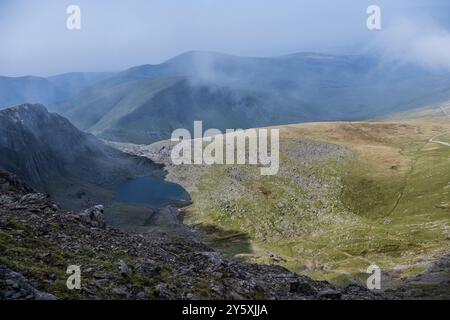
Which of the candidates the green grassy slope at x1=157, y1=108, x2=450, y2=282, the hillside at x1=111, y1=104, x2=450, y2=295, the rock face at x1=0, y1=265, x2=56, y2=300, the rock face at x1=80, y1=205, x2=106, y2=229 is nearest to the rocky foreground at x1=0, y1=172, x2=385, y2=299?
the rock face at x1=0, y1=265, x2=56, y2=300

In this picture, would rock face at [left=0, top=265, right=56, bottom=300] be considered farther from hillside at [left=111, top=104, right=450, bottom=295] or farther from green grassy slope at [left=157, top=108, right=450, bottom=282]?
green grassy slope at [left=157, top=108, right=450, bottom=282]

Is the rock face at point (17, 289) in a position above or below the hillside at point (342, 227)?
above

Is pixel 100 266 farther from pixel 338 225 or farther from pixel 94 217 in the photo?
pixel 338 225

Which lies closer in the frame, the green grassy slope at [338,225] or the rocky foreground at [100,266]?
the rocky foreground at [100,266]

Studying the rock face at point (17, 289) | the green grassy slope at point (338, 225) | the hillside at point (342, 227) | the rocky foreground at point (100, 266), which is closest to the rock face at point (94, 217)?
the rocky foreground at point (100, 266)

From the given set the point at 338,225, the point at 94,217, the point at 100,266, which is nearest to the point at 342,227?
the point at 338,225

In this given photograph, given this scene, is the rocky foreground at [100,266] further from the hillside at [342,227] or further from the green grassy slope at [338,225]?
the green grassy slope at [338,225]
